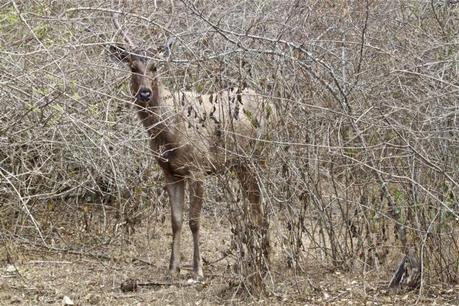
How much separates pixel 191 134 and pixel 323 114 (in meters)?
1.70

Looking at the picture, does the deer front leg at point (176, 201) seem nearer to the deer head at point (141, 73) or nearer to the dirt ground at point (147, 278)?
the dirt ground at point (147, 278)

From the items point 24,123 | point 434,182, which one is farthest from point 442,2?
point 24,123

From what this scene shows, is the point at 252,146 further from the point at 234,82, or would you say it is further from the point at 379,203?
the point at 379,203

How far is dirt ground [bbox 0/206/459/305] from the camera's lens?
774 cm

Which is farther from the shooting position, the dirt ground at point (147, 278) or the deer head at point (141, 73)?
the deer head at point (141, 73)

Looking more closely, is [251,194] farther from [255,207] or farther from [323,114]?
[323,114]

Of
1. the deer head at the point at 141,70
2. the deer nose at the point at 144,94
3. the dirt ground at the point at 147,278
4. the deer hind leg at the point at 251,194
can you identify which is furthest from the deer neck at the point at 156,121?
the deer hind leg at the point at 251,194

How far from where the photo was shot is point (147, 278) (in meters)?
9.29

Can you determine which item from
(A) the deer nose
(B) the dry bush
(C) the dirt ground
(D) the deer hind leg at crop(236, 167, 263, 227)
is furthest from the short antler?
(C) the dirt ground

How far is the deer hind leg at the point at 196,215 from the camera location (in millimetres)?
9523

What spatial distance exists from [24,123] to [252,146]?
2.22 m

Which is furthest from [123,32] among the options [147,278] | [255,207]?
[147,278]

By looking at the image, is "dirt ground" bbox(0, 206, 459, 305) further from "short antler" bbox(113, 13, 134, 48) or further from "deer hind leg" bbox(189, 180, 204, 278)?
"short antler" bbox(113, 13, 134, 48)

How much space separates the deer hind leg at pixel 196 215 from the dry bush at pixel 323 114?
0.84m
